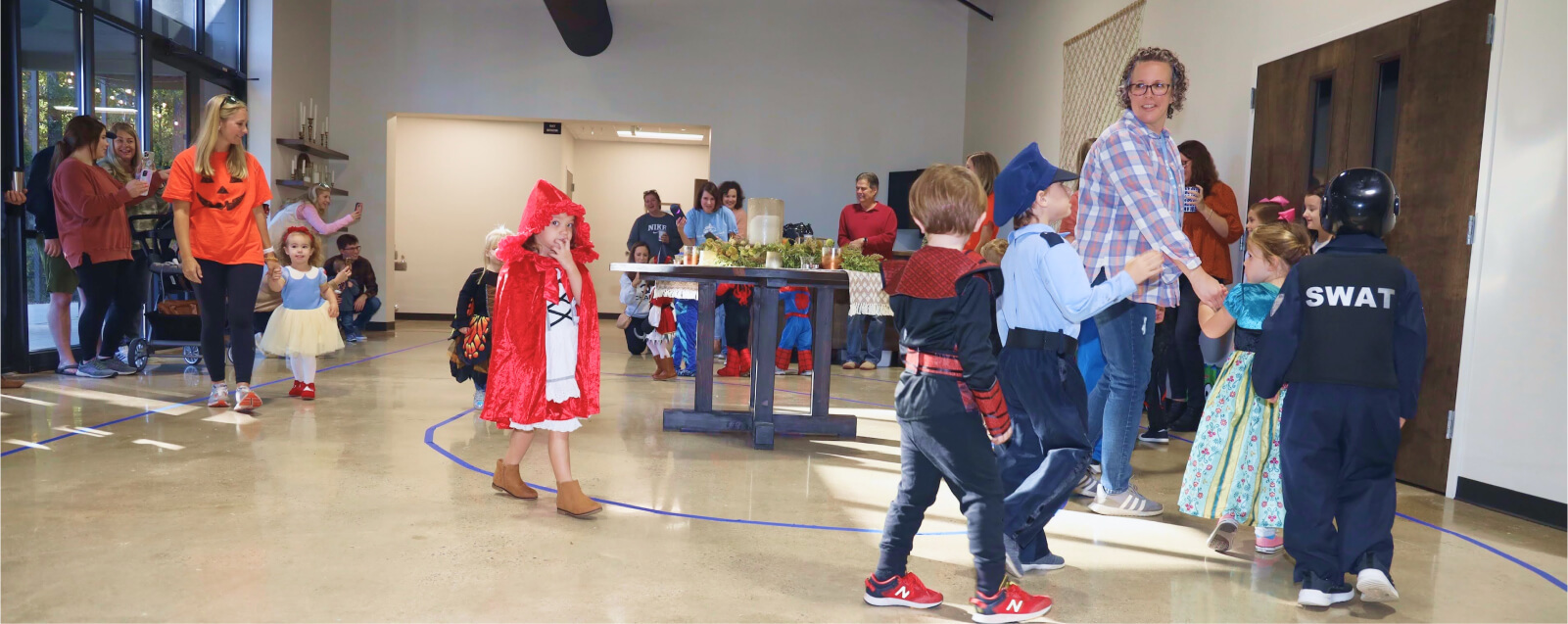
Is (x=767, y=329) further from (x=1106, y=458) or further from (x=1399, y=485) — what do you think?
(x=1399, y=485)

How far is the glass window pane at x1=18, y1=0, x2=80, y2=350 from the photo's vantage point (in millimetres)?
5637

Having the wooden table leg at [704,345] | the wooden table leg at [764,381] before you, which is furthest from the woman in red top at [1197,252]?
the wooden table leg at [704,345]

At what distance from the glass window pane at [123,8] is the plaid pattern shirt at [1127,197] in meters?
6.25

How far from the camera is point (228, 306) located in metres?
4.38

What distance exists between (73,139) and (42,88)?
622mm

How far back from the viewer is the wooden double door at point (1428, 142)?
3.62 m

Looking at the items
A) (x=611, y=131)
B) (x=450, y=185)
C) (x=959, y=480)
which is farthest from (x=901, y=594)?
(x=450, y=185)

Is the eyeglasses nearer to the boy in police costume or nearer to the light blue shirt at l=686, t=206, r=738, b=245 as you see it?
the boy in police costume

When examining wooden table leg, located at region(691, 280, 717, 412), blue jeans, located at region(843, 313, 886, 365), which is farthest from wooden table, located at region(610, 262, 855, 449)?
blue jeans, located at region(843, 313, 886, 365)

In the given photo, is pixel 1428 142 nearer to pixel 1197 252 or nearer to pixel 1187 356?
pixel 1197 252

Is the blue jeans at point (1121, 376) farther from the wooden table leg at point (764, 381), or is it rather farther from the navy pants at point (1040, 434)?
the wooden table leg at point (764, 381)

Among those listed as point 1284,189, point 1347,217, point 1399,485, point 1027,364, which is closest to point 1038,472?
point 1027,364

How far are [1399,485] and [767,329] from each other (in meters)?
2.51

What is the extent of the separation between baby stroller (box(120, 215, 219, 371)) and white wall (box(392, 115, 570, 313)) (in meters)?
5.24
